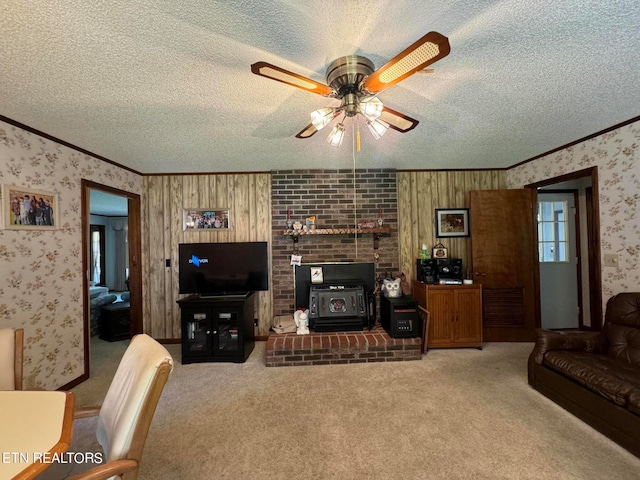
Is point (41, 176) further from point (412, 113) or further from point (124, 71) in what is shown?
point (412, 113)

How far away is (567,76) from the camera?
65.3 inches

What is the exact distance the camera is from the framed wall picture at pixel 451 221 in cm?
378

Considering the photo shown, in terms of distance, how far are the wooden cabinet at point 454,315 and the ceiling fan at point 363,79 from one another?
228cm

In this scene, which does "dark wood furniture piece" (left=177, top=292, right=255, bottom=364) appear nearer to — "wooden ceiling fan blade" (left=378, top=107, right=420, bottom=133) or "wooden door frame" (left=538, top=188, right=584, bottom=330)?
"wooden ceiling fan blade" (left=378, top=107, right=420, bottom=133)

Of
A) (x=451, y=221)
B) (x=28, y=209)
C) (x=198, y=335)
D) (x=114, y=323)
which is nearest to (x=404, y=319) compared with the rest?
(x=451, y=221)

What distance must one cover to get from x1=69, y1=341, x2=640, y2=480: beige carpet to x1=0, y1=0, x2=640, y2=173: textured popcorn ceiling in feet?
7.67

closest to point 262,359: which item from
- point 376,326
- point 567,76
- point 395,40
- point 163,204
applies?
point 376,326

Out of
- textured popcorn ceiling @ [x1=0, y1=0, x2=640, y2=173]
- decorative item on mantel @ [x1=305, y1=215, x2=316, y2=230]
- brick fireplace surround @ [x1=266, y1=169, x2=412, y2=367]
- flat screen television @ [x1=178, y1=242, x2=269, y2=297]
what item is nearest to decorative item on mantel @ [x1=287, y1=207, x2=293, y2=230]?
brick fireplace surround @ [x1=266, y1=169, x2=412, y2=367]

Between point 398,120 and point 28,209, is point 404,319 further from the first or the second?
point 28,209

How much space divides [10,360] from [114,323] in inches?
118

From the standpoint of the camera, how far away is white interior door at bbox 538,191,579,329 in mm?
3943

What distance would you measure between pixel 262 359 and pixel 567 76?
357 centimetres

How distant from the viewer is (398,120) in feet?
5.38

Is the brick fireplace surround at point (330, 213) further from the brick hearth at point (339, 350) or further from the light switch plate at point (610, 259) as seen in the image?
the light switch plate at point (610, 259)
